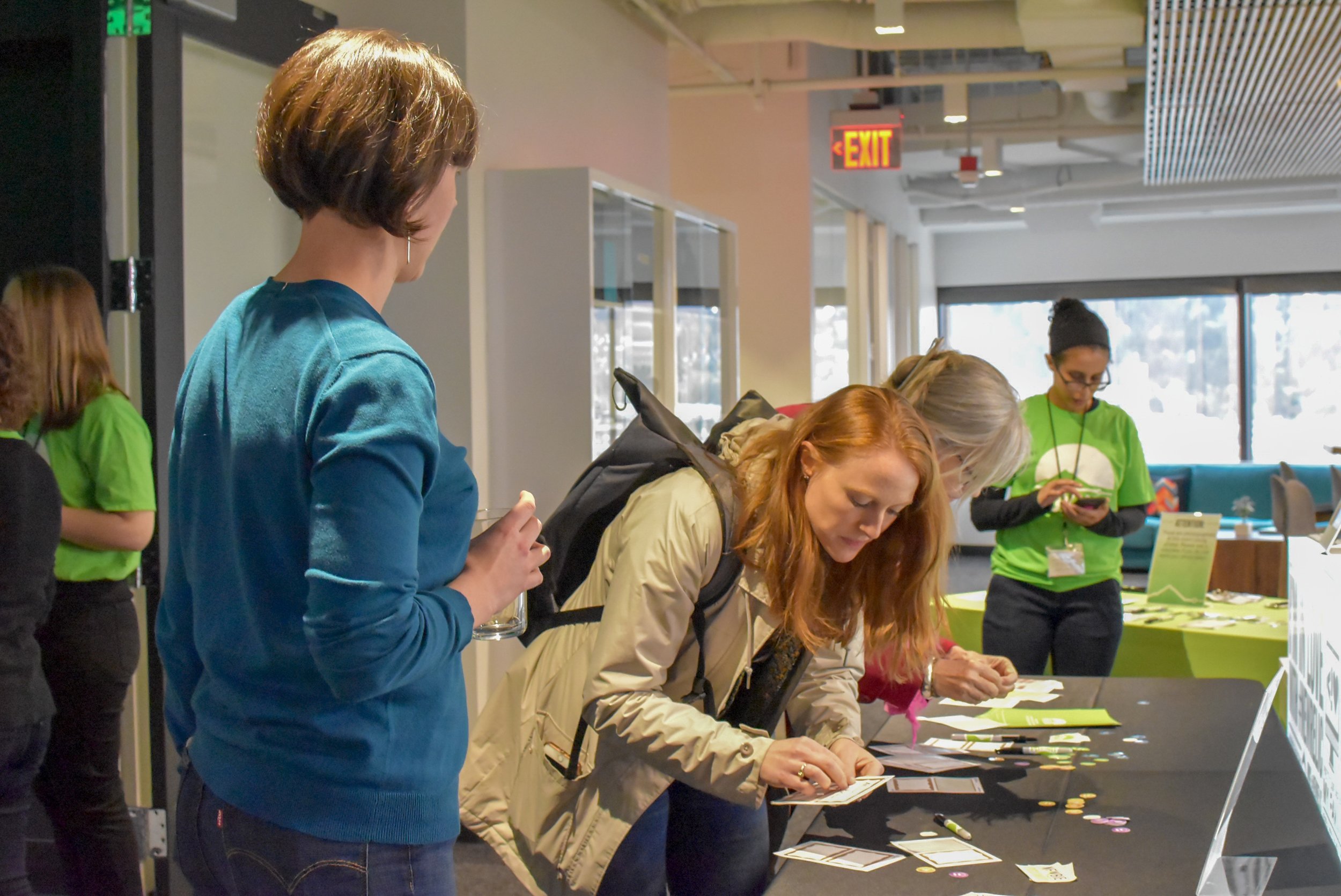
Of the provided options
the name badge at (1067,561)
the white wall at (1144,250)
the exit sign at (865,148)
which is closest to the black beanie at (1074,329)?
the name badge at (1067,561)

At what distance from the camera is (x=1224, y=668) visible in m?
4.13

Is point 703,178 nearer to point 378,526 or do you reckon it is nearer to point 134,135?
point 134,135

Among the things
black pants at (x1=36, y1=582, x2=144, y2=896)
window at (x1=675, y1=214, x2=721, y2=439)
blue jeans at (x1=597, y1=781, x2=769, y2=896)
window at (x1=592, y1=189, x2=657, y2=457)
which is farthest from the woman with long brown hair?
window at (x1=675, y1=214, x2=721, y2=439)

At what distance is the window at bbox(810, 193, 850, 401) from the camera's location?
24.7 feet

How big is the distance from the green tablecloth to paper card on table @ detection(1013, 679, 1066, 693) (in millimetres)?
1097

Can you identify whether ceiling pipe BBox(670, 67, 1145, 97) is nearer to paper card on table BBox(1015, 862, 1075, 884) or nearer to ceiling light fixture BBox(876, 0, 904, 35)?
ceiling light fixture BBox(876, 0, 904, 35)

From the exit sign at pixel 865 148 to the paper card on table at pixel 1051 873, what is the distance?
5.76 m

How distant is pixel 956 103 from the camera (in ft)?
22.6

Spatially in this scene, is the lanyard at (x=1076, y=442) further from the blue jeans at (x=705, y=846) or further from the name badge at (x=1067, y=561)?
the blue jeans at (x=705, y=846)

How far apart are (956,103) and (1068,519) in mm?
4019

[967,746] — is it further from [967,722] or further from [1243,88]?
[1243,88]

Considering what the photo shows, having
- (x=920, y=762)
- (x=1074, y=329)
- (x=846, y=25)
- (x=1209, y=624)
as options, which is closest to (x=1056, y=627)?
(x=1074, y=329)

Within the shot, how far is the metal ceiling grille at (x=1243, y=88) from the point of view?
180 inches

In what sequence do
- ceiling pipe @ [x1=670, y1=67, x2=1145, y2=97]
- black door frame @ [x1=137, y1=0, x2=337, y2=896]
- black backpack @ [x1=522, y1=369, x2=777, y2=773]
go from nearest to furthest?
black backpack @ [x1=522, y1=369, x2=777, y2=773]
black door frame @ [x1=137, y1=0, x2=337, y2=896]
ceiling pipe @ [x1=670, y1=67, x2=1145, y2=97]
